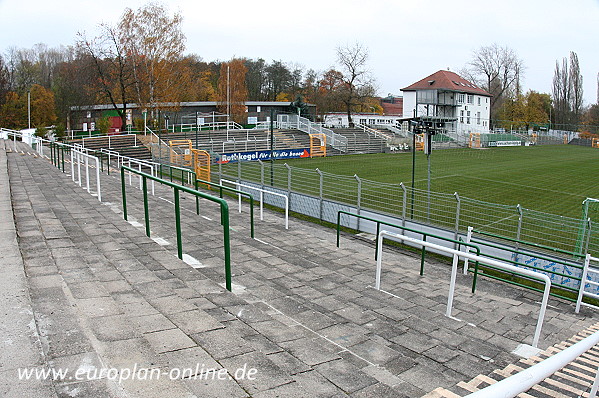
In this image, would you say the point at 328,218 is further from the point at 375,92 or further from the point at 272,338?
the point at 375,92

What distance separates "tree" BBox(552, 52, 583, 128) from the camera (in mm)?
86688

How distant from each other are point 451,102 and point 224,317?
222 feet

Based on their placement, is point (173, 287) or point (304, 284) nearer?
point (173, 287)

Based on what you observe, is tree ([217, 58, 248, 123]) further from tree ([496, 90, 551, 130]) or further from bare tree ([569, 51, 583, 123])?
bare tree ([569, 51, 583, 123])

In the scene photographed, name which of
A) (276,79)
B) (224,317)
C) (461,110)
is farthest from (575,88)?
(224,317)

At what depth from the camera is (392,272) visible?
8.50 meters

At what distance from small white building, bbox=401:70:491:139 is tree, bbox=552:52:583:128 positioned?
21159 mm

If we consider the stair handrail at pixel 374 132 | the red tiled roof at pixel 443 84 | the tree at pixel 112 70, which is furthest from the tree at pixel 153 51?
the red tiled roof at pixel 443 84

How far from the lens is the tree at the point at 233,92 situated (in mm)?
51750

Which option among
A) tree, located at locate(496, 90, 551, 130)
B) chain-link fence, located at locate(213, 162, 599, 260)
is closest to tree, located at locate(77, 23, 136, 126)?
chain-link fence, located at locate(213, 162, 599, 260)

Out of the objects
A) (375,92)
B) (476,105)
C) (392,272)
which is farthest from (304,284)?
(476,105)

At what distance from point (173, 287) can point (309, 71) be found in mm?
77583

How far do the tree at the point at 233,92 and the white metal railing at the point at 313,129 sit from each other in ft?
19.8

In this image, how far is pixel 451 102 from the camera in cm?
6625
